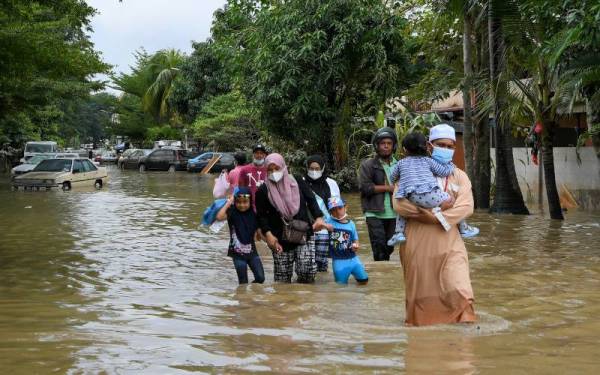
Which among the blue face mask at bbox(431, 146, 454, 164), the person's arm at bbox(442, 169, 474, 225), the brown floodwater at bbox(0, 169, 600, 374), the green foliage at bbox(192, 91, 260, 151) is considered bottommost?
the brown floodwater at bbox(0, 169, 600, 374)

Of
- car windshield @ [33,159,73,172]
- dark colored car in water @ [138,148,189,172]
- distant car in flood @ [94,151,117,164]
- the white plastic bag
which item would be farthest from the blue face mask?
distant car in flood @ [94,151,117,164]

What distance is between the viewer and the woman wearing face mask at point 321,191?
30.6 feet

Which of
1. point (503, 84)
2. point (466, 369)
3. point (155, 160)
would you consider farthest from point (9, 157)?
point (466, 369)

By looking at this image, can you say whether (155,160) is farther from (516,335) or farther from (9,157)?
(516,335)

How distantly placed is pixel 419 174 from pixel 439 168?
0.16 m

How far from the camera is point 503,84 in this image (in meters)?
16.5

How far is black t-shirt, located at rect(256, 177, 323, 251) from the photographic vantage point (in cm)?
867

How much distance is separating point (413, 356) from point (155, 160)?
48.6 m

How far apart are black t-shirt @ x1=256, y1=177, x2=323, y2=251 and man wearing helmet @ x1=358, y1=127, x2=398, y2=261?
1.13m

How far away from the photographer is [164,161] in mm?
53125

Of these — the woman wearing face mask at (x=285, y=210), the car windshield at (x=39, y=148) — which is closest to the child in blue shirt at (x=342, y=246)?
the woman wearing face mask at (x=285, y=210)

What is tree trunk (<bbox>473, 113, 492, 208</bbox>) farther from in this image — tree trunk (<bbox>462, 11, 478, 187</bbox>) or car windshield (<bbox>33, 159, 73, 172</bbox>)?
car windshield (<bbox>33, 159, 73, 172</bbox>)

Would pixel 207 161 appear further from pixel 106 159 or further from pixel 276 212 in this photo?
pixel 276 212

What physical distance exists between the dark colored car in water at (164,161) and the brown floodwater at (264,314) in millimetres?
38274
